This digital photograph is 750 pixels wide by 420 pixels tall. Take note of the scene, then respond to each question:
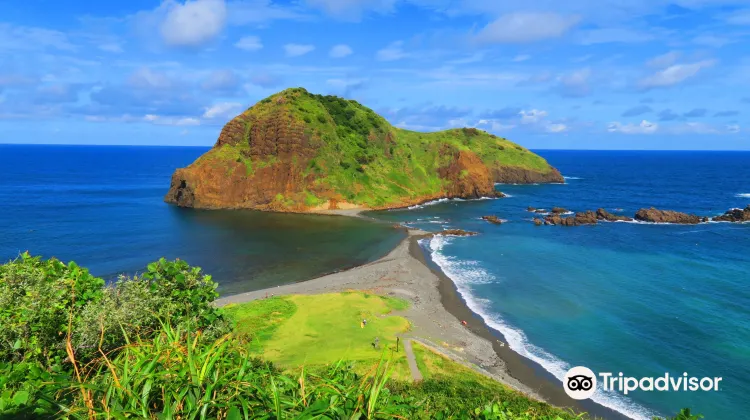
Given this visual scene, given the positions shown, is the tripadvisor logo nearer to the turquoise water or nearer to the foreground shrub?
the turquoise water

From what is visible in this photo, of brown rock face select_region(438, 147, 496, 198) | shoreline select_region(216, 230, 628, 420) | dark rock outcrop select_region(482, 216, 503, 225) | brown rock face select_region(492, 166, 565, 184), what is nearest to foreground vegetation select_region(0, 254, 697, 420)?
shoreline select_region(216, 230, 628, 420)

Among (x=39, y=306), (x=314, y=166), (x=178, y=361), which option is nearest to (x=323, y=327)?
(x=39, y=306)

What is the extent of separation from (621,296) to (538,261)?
51.0 ft

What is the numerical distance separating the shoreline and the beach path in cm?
242

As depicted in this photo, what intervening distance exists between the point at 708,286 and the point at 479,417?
5967 centimetres

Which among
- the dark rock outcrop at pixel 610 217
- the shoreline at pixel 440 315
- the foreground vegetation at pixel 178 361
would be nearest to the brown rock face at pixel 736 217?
the dark rock outcrop at pixel 610 217

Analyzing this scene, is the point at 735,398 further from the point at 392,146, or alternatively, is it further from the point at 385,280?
the point at 392,146

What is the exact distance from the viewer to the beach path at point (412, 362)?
29.7m

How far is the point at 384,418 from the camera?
5246 millimetres

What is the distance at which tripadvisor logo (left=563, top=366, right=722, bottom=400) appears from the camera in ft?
100

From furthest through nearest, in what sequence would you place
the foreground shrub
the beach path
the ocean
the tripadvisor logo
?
the ocean
the tripadvisor logo
the beach path
the foreground shrub

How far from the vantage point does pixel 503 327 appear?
134ft

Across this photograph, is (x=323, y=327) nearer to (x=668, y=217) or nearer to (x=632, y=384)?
(x=632, y=384)

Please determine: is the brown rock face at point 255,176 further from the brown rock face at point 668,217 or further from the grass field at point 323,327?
the brown rock face at point 668,217
